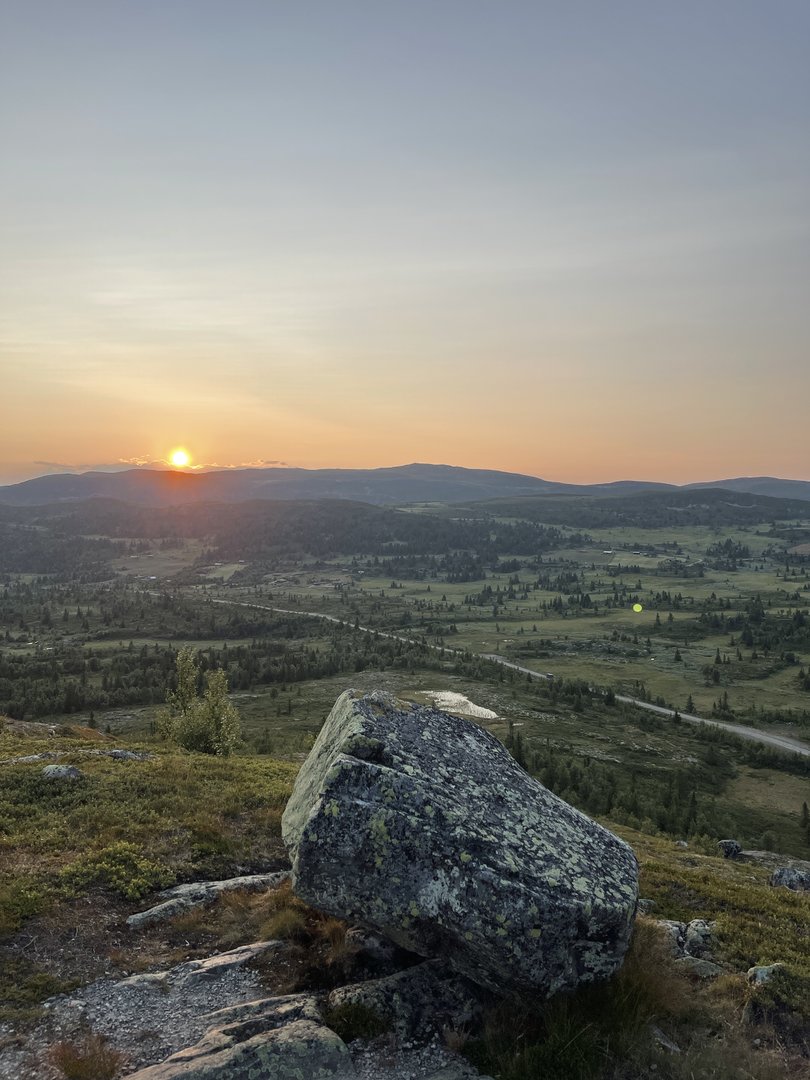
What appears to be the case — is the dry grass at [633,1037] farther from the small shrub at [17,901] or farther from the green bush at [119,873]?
the small shrub at [17,901]

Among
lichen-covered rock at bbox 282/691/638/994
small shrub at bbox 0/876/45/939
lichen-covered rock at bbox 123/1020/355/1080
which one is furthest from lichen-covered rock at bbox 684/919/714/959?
small shrub at bbox 0/876/45/939

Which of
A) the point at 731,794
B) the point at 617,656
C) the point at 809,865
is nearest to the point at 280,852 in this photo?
the point at 809,865

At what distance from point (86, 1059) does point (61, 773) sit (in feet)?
57.9

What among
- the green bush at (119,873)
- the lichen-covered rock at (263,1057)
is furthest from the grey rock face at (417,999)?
the green bush at (119,873)

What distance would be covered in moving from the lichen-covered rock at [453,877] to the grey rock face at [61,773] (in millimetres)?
16615

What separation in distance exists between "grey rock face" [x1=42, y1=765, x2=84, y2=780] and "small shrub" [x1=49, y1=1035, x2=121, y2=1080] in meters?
16.4

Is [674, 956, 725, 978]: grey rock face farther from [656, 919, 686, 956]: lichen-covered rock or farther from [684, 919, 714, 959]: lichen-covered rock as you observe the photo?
[684, 919, 714, 959]: lichen-covered rock

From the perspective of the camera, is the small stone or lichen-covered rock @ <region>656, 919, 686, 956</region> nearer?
the small stone

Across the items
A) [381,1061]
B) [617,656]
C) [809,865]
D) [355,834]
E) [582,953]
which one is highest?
[355,834]

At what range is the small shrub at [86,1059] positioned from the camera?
11.3 metres

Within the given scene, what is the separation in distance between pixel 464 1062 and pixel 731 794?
308 feet

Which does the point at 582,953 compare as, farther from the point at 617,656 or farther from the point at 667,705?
the point at 617,656

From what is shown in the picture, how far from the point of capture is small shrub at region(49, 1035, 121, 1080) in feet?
37.2

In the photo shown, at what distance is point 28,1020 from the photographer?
1286 cm
